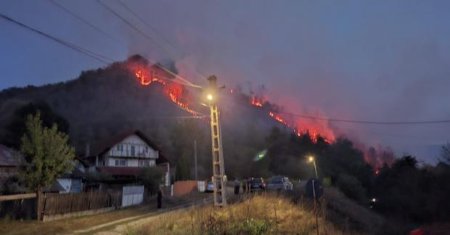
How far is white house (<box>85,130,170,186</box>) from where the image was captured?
7106 cm

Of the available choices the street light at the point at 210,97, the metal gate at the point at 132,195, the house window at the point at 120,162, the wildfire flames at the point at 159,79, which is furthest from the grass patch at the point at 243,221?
the house window at the point at 120,162

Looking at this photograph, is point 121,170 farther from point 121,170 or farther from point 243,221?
point 243,221

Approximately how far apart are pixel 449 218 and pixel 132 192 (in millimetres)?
47983

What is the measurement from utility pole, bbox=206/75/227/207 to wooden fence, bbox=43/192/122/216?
1091 centimetres

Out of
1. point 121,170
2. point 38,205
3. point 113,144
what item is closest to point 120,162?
point 121,170

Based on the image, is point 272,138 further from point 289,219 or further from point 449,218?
point 289,219

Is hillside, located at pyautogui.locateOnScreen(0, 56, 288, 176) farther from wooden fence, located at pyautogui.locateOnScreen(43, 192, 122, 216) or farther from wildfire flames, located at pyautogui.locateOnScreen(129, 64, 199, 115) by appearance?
wildfire flames, located at pyautogui.locateOnScreen(129, 64, 199, 115)

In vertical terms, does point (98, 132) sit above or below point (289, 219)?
above

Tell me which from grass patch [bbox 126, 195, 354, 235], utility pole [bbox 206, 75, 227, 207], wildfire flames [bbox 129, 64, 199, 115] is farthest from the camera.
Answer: utility pole [bbox 206, 75, 227, 207]

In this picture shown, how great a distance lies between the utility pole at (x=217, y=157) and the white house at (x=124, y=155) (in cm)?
4339

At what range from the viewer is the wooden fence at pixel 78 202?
91.3ft

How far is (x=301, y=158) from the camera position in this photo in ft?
357

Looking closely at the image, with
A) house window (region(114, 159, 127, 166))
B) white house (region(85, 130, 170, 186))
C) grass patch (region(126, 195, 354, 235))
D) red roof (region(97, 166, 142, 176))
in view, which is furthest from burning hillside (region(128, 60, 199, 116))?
house window (region(114, 159, 127, 166))

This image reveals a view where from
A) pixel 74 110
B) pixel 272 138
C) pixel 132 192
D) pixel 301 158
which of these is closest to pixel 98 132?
pixel 74 110
